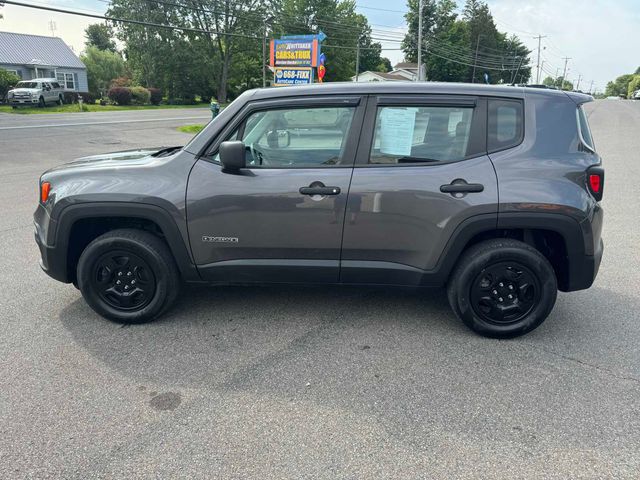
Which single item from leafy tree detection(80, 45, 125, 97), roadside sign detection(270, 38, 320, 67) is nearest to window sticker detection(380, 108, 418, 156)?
roadside sign detection(270, 38, 320, 67)

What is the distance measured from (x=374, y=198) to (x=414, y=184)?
11.3 inches

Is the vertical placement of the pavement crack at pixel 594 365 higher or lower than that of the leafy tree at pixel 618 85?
lower

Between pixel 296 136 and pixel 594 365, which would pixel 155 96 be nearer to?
pixel 296 136

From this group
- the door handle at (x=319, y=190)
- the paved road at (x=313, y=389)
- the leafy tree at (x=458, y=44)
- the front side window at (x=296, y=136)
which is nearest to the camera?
the paved road at (x=313, y=389)

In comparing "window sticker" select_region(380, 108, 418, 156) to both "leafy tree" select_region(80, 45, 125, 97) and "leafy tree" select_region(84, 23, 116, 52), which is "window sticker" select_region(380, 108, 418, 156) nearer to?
"leafy tree" select_region(80, 45, 125, 97)

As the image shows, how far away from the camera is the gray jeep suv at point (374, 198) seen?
3.46 m

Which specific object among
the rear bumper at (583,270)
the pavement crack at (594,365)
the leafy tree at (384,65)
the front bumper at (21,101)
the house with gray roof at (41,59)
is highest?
the leafy tree at (384,65)

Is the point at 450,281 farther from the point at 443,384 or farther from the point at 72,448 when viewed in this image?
the point at 72,448

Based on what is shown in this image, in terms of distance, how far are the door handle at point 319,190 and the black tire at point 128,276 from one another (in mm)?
1147

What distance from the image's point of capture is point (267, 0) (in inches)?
2237

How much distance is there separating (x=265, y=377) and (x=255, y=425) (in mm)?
474

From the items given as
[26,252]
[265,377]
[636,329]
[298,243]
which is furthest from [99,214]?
[636,329]

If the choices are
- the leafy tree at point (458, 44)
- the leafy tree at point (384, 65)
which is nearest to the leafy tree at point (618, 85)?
the leafy tree at point (458, 44)

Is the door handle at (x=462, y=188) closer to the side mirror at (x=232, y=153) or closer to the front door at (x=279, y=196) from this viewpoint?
the front door at (x=279, y=196)
